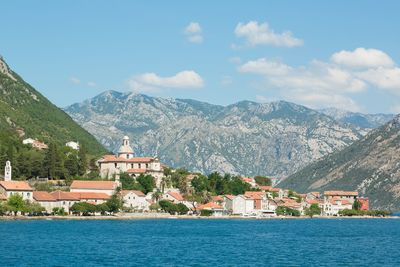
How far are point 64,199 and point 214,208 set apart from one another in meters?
39.4

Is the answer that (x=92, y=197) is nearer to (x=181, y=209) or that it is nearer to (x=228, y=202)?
(x=181, y=209)

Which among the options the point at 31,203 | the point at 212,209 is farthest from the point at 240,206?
the point at 31,203

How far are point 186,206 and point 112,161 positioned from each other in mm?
18826

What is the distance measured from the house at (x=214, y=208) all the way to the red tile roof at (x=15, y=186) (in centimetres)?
4360

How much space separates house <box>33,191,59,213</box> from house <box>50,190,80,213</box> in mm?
668

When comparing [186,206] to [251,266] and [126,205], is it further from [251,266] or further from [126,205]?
[251,266]

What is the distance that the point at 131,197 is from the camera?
156 metres

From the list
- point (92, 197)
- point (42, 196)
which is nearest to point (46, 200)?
Result: point (42, 196)

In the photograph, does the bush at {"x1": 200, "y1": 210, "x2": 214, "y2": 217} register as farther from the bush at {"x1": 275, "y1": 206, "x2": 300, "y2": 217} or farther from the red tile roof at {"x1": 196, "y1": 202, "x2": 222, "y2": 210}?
the bush at {"x1": 275, "y1": 206, "x2": 300, "y2": 217}

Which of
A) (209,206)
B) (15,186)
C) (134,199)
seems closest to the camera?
(15,186)

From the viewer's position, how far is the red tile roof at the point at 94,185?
494 ft

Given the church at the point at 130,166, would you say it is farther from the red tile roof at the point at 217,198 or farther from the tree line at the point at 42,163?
the red tile roof at the point at 217,198

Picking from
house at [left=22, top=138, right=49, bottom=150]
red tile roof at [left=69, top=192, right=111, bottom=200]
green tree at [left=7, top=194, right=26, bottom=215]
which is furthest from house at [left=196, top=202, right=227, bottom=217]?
green tree at [left=7, top=194, right=26, bottom=215]

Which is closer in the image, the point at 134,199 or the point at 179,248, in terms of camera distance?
Result: the point at 179,248
